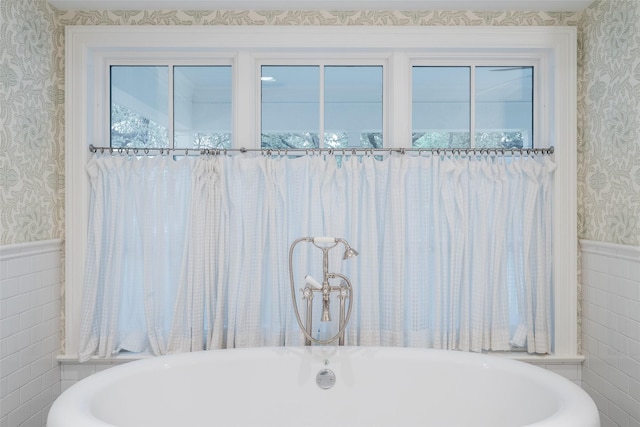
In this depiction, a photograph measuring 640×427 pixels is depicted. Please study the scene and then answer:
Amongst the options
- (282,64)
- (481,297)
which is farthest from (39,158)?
(481,297)

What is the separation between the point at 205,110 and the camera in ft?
7.97

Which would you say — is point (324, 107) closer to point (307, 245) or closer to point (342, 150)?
point (342, 150)

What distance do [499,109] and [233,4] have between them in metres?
1.43

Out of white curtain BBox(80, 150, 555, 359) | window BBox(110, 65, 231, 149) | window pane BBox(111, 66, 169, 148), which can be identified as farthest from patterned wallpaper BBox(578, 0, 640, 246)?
window pane BBox(111, 66, 169, 148)

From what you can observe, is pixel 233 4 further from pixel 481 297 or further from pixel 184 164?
pixel 481 297

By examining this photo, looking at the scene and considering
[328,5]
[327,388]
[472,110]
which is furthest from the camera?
[472,110]

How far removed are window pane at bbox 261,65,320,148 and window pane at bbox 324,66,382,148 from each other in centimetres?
6

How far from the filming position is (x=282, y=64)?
2.40 meters

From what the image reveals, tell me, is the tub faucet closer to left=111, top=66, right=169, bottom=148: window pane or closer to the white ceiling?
left=111, top=66, right=169, bottom=148: window pane

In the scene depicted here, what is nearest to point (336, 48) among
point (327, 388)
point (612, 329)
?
point (327, 388)

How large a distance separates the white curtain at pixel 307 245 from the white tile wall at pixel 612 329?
0.18 m

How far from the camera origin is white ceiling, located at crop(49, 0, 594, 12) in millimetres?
2193

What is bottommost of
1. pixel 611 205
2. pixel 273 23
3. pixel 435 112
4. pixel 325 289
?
pixel 325 289

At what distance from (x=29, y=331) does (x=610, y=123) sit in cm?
272
